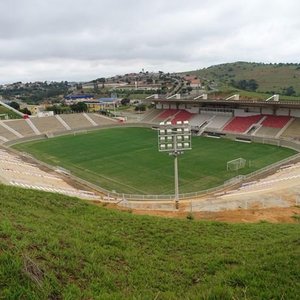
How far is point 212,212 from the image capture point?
21.0 metres

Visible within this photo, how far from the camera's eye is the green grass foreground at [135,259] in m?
7.40

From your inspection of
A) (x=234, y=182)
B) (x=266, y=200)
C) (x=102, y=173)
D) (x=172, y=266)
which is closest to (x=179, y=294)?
(x=172, y=266)

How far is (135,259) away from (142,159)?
116 ft

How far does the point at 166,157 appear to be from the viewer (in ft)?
150

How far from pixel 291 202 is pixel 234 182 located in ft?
35.8

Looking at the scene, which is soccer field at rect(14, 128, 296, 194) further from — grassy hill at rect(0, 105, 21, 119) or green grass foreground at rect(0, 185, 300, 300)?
grassy hill at rect(0, 105, 21, 119)

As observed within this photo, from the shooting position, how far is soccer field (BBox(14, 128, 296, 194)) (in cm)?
3566

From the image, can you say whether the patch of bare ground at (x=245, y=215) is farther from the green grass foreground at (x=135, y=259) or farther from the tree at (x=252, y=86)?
the tree at (x=252, y=86)

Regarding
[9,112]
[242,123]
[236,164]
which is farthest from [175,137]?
[9,112]

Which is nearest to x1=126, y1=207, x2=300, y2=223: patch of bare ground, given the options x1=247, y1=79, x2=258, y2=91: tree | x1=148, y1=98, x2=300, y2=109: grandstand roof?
x1=148, y1=98, x2=300, y2=109: grandstand roof

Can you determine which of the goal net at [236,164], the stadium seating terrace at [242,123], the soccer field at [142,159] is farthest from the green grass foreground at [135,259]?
the stadium seating terrace at [242,123]

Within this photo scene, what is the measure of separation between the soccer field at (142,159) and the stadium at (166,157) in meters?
0.10

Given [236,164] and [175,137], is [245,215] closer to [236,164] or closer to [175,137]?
[175,137]

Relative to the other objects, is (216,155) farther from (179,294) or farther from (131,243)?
(179,294)
